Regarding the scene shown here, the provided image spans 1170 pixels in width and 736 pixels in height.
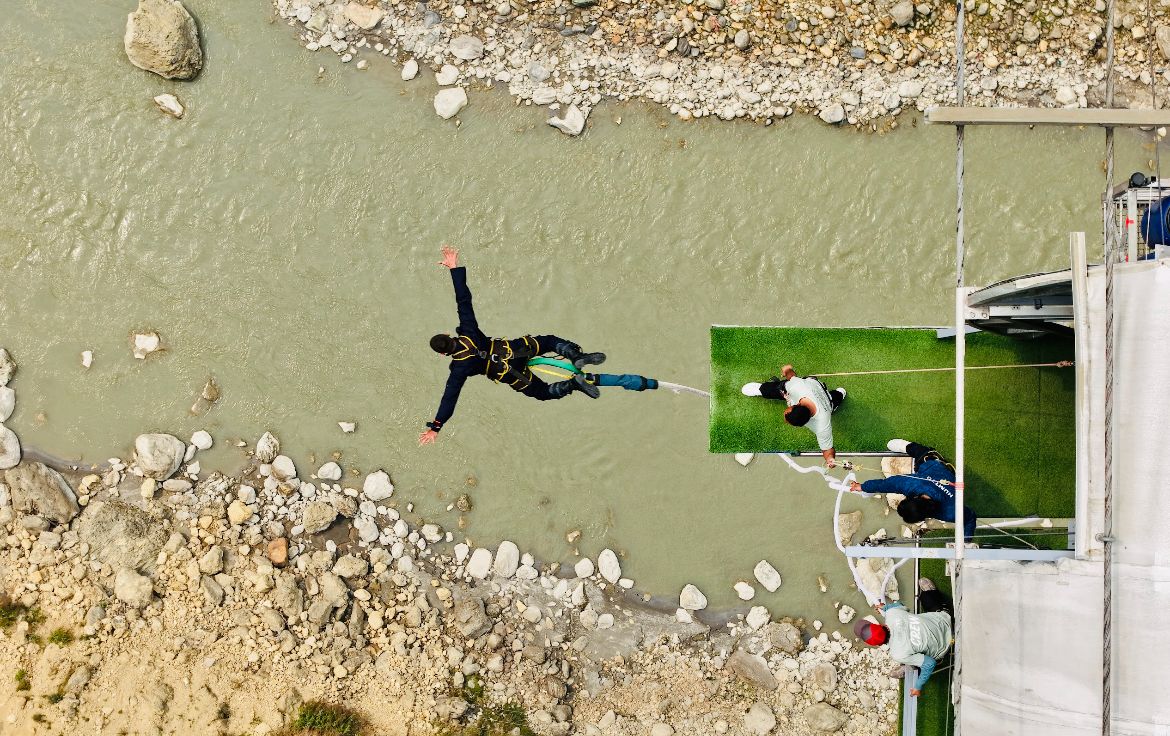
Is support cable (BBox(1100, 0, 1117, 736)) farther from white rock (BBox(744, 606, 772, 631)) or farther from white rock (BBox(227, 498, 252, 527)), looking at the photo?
white rock (BBox(227, 498, 252, 527))

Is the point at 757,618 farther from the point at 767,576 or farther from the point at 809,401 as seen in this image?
the point at 809,401

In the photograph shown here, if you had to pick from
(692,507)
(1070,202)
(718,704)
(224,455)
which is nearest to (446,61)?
(224,455)

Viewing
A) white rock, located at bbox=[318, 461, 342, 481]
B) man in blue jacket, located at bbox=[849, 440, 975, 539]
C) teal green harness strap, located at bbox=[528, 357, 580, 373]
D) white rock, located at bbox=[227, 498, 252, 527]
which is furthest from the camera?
white rock, located at bbox=[318, 461, 342, 481]

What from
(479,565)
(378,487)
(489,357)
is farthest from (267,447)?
(489,357)

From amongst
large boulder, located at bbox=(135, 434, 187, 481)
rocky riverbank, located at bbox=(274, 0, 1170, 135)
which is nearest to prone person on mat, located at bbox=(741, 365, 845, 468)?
rocky riverbank, located at bbox=(274, 0, 1170, 135)

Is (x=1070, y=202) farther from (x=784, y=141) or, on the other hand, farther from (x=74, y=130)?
(x=74, y=130)

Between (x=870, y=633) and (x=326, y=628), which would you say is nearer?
(x=870, y=633)
